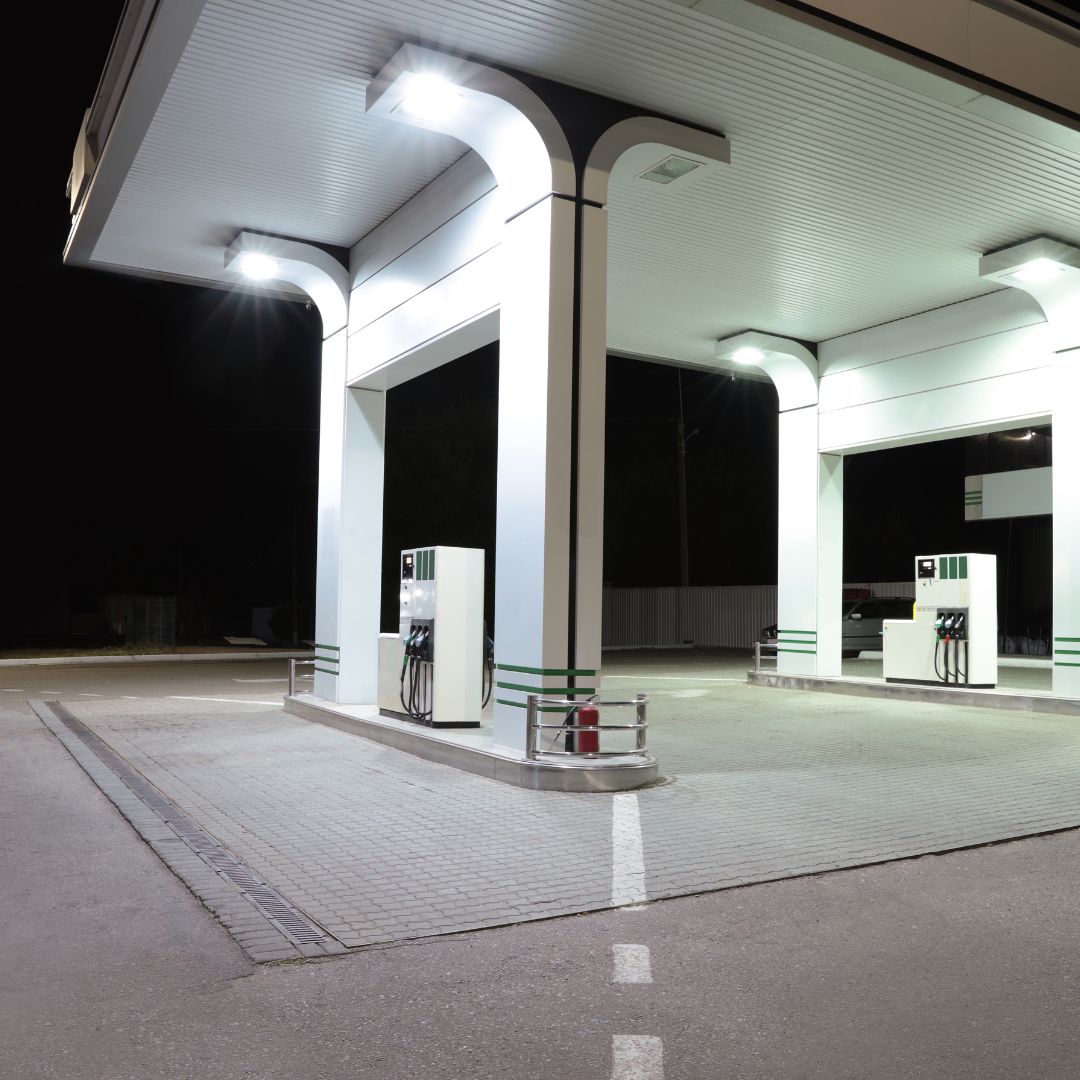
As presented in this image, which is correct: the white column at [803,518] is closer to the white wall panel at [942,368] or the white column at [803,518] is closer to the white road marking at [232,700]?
the white wall panel at [942,368]

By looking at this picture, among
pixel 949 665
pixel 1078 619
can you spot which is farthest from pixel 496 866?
pixel 949 665

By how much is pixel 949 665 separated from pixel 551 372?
974 centimetres

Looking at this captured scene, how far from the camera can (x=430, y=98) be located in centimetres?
925

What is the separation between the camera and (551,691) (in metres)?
8.95

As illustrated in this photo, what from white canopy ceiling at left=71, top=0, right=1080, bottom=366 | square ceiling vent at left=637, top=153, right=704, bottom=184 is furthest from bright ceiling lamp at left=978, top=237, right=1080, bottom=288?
square ceiling vent at left=637, top=153, right=704, bottom=184

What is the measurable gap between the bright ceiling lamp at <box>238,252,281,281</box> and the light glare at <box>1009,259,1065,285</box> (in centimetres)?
917

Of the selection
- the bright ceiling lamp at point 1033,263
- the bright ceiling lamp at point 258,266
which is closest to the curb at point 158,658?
the bright ceiling lamp at point 258,266

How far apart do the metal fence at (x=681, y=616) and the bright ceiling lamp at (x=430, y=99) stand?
84.3 feet

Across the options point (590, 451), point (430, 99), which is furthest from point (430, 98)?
point (590, 451)

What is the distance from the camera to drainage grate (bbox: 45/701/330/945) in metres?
4.95

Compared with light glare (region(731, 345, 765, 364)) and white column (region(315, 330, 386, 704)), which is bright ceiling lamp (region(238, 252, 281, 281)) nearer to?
white column (region(315, 330, 386, 704))

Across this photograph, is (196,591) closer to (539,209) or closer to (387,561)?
(387,561)

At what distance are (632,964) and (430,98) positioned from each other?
285 inches

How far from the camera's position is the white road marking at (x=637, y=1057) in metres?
3.51
